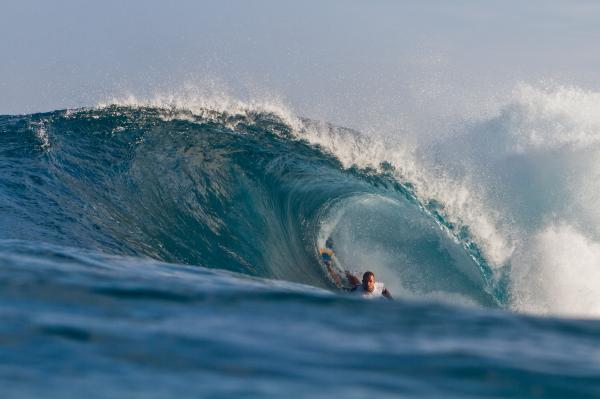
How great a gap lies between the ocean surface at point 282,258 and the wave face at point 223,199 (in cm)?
5

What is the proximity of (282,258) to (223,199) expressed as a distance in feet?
5.64

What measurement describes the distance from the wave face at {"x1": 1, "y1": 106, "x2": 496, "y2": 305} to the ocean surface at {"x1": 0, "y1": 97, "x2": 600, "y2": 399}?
1.8 inches

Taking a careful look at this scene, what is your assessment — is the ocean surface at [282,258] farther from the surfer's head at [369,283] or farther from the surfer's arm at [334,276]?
the surfer's head at [369,283]

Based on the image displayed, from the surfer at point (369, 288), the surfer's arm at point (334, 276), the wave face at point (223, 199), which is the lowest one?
the surfer at point (369, 288)

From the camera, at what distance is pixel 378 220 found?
16062 millimetres

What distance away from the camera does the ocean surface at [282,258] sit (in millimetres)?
3605

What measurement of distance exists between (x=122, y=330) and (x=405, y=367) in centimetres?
163

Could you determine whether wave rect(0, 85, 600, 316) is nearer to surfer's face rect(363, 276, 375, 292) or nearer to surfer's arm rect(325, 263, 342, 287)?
surfer's arm rect(325, 263, 342, 287)

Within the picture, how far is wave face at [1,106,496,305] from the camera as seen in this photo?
11.9 metres

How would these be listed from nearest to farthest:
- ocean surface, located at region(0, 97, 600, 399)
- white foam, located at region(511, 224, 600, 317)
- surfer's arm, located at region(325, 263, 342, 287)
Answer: ocean surface, located at region(0, 97, 600, 399)
surfer's arm, located at region(325, 263, 342, 287)
white foam, located at region(511, 224, 600, 317)

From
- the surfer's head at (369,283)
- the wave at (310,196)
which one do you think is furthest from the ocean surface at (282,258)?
the surfer's head at (369,283)

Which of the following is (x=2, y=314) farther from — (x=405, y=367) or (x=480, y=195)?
(x=480, y=195)

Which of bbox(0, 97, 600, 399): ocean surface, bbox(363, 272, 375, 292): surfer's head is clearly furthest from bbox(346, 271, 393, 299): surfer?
bbox(0, 97, 600, 399): ocean surface

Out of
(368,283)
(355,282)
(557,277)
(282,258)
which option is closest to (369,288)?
(368,283)
